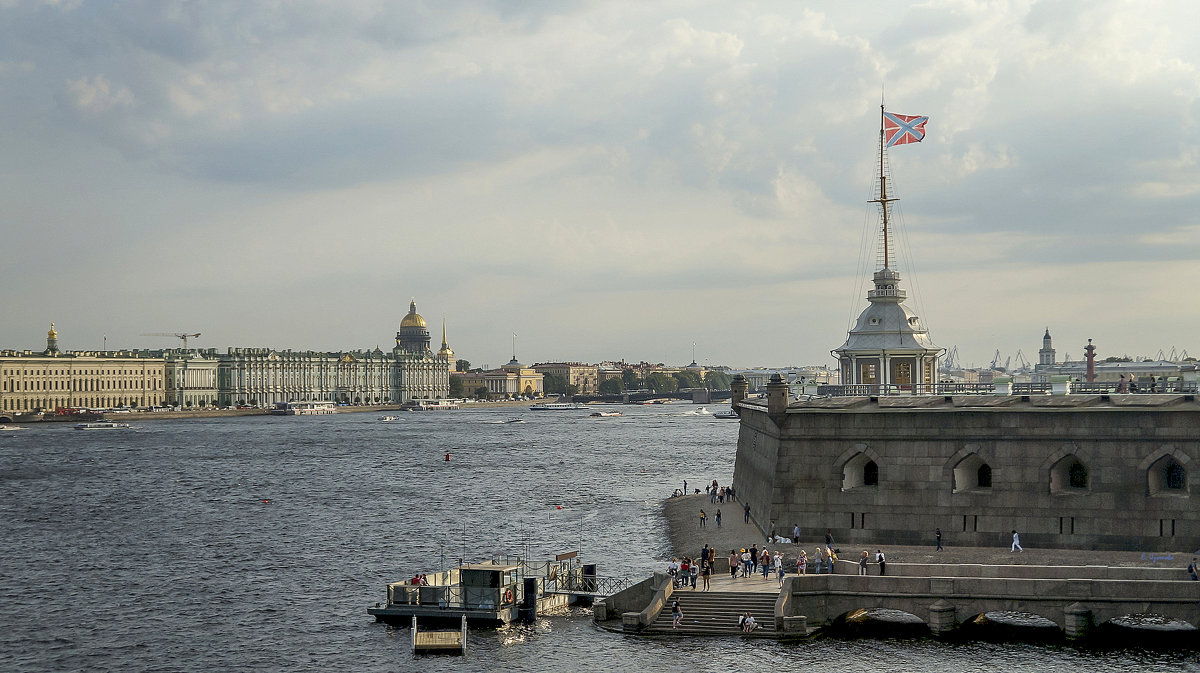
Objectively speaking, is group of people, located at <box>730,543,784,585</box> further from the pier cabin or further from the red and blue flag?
the red and blue flag

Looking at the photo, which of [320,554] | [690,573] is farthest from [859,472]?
[320,554]

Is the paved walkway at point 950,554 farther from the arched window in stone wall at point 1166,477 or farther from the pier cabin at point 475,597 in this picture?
the pier cabin at point 475,597

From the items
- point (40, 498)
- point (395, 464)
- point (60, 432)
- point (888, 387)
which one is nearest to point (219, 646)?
point (888, 387)

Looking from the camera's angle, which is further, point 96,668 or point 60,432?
point 60,432

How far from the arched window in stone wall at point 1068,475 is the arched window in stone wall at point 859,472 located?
5396 mm

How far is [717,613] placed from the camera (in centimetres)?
3353

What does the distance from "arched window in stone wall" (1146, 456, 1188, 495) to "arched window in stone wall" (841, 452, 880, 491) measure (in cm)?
804

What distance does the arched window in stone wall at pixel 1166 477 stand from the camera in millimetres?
36188

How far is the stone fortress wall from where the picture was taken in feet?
119

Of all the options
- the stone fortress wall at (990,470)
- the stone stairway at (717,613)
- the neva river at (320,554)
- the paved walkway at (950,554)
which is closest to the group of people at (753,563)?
the paved walkway at (950,554)

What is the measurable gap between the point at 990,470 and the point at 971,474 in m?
0.64

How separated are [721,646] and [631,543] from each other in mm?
20138

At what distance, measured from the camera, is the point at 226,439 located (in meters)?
145

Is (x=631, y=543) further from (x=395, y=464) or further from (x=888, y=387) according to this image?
(x=395, y=464)
